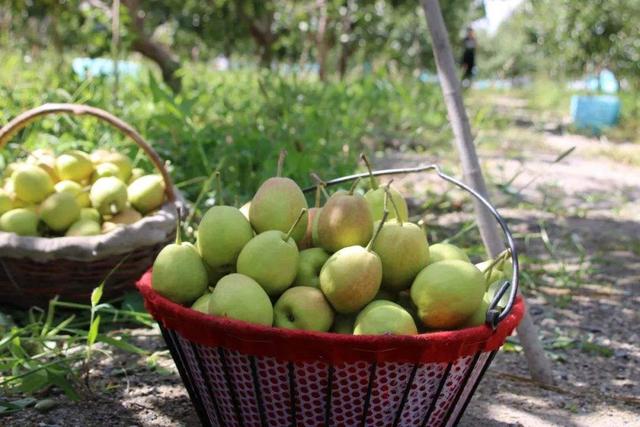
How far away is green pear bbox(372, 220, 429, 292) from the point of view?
5.49 feet

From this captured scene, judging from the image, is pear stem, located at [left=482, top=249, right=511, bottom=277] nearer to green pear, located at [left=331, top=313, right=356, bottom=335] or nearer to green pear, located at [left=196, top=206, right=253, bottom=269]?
green pear, located at [left=331, top=313, right=356, bottom=335]

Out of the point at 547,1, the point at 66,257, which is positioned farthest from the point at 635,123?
the point at 66,257

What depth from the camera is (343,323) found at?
5.41ft

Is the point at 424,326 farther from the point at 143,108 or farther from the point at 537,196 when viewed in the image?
the point at 537,196

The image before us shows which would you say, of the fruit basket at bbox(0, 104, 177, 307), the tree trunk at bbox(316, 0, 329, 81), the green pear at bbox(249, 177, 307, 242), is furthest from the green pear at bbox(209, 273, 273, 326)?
the tree trunk at bbox(316, 0, 329, 81)

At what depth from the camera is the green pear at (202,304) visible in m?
1.61

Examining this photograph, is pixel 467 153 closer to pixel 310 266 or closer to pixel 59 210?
pixel 310 266

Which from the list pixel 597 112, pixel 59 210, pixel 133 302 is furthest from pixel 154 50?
pixel 597 112

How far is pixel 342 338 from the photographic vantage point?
1370 millimetres

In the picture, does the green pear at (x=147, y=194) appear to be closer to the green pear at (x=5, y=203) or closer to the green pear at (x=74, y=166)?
the green pear at (x=74, y=166)

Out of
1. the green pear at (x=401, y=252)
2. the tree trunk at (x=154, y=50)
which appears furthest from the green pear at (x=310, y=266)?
the tree trunk at (x=154, y=50)

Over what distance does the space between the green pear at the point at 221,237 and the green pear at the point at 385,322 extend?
349mm

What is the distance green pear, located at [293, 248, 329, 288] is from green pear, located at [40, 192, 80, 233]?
1240 mm

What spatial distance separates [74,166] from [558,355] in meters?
1.98
